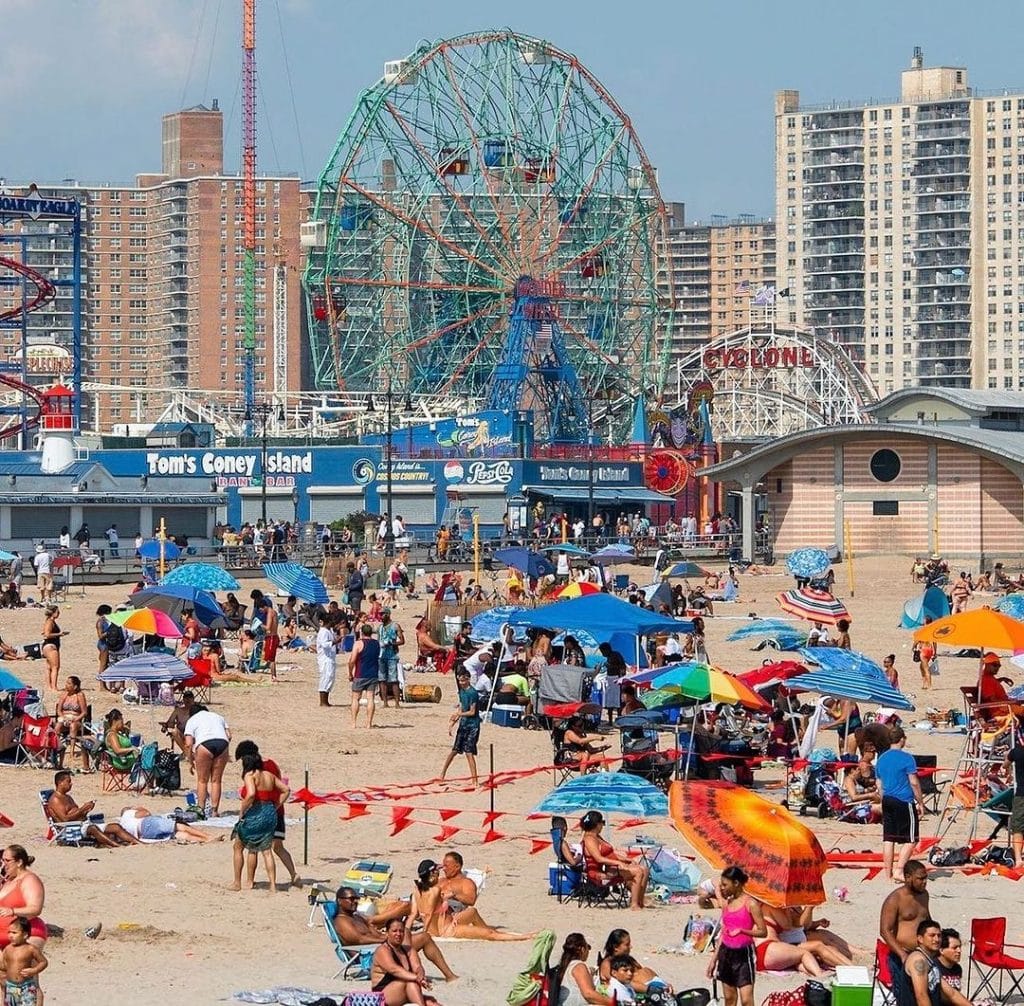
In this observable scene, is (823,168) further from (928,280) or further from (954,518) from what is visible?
(954,518)

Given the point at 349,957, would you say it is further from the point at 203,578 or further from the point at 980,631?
the point at 203,578

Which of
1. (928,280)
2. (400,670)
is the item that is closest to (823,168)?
(928,280)

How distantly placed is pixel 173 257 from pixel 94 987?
162m

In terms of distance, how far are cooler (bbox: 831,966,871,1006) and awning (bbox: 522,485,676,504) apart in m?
62.7

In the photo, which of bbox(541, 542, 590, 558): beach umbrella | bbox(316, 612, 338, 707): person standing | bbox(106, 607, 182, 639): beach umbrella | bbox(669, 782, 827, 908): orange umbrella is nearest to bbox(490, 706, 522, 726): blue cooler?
bbox(316, 612, 338, 707): person standing

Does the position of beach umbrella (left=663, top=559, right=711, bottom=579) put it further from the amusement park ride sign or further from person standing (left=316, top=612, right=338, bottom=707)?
the amusement park ride sign

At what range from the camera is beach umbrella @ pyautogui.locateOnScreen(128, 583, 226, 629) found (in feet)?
101

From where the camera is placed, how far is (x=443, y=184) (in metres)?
83.6

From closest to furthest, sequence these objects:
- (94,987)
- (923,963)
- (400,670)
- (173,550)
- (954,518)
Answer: (923,963), (94,987), (400,670), (173,550), (954,518)

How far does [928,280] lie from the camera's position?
158250 millimetres

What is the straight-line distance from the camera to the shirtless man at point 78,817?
17.9 meters

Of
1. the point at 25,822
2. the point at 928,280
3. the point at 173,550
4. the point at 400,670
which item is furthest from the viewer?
the point at 928,280

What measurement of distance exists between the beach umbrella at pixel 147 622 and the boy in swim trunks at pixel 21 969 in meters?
14.5

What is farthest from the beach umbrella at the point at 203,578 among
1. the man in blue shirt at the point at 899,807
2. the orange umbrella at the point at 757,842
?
the orange umbrella at the point at 757,842
